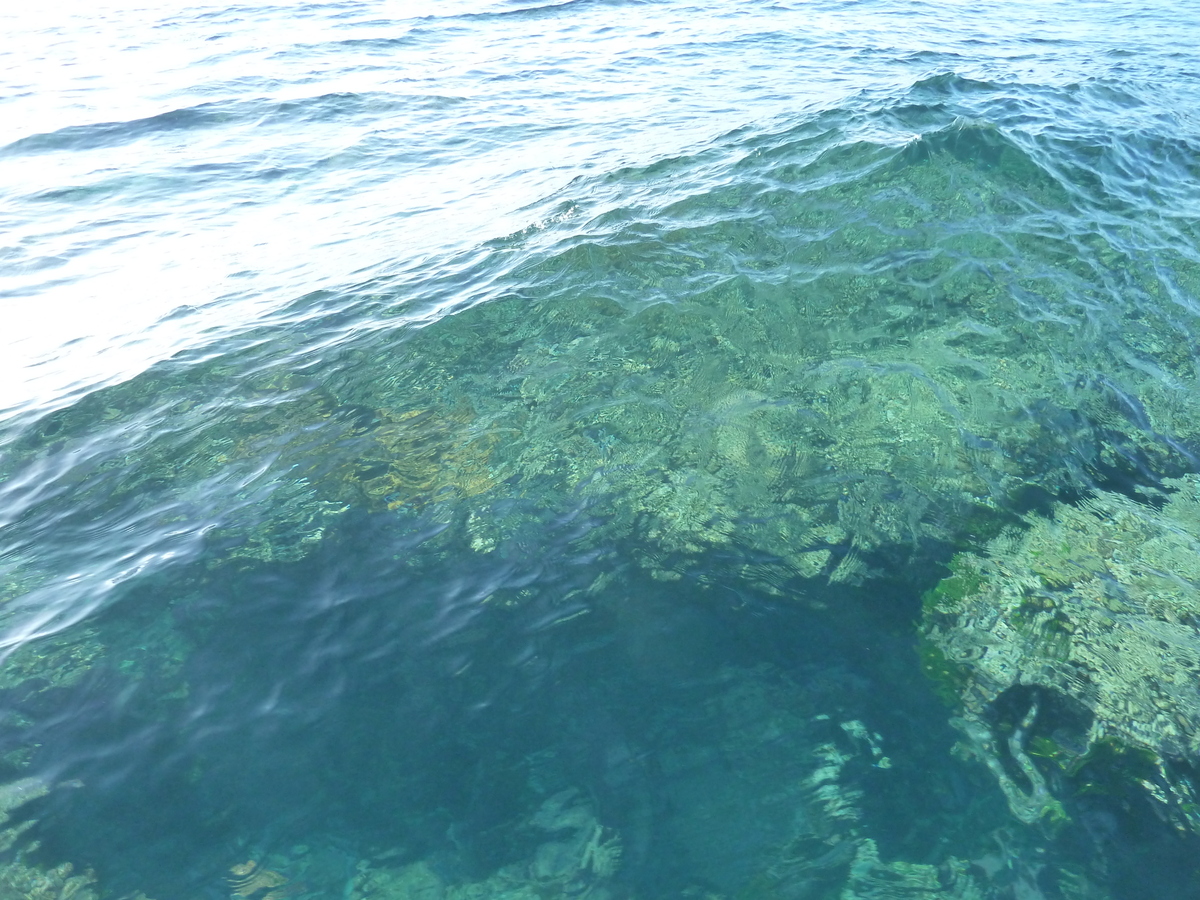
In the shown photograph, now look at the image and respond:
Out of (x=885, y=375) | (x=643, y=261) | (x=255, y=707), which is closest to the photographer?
(x=255, y=707)

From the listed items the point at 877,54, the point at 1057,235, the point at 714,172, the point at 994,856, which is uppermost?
the point at 877,54

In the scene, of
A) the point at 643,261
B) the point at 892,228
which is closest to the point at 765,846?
the point at 643,261

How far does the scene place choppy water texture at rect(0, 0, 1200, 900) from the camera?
404 cm

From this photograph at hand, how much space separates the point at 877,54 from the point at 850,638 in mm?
14676

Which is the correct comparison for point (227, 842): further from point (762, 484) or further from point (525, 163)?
point (525, 163)

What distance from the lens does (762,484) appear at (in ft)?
19.5

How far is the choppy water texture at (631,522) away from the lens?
13.3 ft

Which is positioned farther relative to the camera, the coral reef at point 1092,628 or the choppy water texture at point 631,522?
the coral reef at point 1092,628

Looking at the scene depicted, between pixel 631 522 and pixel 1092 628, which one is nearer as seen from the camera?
pixel 1092 628

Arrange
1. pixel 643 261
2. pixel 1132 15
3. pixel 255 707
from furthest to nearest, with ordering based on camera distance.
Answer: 1. pixel 1132 15
2. pixel 643 261
3. pixel 255 707

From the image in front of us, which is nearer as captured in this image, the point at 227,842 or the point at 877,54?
the point at 227,842

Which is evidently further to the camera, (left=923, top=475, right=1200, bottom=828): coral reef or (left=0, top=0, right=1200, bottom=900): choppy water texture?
(left=923, top=475, right=1200, bottom=828): coral reef

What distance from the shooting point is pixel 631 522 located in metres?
5.66

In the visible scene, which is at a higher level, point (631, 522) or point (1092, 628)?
point (631, 522)
